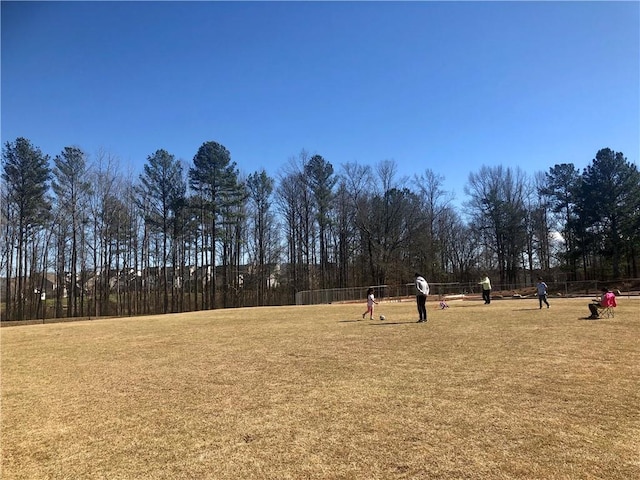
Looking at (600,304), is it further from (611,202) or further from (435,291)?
(611,202)

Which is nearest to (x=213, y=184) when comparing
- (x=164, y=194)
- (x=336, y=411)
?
(x=164, y=194)

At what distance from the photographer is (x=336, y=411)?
5531 mm

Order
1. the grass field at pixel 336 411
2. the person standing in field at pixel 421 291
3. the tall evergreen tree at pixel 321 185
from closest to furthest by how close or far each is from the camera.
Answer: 1. the grass field at pixel 336 411
2. the person standing in field at pixel 421 291
3. the tall evergreen tree at pixel 321 185

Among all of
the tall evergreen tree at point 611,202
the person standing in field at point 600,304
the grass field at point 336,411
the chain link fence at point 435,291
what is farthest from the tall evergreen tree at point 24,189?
the tall evergreen tree at point 611,202

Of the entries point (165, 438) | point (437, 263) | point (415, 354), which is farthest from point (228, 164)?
point (165, 438)

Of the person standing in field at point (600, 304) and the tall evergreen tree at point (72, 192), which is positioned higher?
the tall evergreen tree at point (72, 192)

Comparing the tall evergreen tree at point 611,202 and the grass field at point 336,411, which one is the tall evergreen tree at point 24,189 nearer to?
the grass field at point 336,411

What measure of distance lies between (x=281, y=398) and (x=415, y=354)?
4027mm

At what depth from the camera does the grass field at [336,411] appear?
3.99 m

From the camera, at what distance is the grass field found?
13.1 ft

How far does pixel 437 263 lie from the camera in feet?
196

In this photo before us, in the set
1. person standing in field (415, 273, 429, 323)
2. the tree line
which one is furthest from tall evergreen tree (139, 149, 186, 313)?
person standing in field (415, 273, 429, 323)

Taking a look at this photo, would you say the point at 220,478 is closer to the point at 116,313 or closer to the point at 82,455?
the point at 82,455

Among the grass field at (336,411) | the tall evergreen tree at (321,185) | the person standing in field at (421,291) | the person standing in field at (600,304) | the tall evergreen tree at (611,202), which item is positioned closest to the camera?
the grass field at (336,411)
